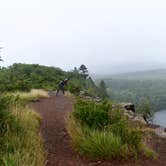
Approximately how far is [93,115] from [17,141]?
7.87 ft

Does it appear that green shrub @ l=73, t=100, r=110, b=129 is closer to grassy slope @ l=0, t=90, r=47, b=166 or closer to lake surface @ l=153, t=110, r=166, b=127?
grassy slope @ l=0, t=90, r=47, b=166

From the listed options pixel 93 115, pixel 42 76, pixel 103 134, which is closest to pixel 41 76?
pixel 42 76

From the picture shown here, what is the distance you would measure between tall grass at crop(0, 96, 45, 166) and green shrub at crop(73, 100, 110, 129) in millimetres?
1255

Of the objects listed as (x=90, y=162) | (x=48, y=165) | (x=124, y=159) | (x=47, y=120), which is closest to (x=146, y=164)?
(x=124, y=159)

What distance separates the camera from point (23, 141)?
981 cm

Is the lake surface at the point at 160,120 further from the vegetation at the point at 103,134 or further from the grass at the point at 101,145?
the grass at the point at 101,145

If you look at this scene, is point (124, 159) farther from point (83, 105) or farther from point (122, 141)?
point (83, 105)

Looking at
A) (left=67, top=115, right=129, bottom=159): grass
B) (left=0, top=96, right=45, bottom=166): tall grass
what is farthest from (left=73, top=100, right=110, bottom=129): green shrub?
(left=0, top=96, right=45, bottom=166): tall grass

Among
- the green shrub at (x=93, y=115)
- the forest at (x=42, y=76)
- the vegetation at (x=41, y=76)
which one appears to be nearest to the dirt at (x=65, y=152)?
the green shrub at (x=93, y=115)

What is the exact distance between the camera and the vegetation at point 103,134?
33.2 ft

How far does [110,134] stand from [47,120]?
530 centimetres

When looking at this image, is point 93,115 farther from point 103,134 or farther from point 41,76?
point 41,76

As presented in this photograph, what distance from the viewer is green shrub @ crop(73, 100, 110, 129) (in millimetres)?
11359

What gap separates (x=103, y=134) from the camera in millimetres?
10406
